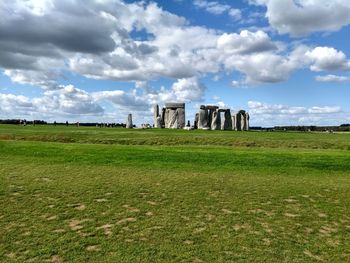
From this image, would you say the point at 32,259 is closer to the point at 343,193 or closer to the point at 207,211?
the point at 207,211

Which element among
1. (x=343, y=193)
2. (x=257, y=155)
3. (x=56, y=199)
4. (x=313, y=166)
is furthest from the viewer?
(x=257, y=155)

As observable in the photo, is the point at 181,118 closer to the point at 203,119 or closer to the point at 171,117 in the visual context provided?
the point at 171,117

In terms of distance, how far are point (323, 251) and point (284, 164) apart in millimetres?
13702

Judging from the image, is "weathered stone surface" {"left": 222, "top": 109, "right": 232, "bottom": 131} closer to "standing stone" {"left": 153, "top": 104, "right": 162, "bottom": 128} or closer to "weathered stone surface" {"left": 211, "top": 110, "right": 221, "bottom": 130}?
"weathered stone surface" {"left": 211, "top": 110, "right": 221, "bottom": 130}

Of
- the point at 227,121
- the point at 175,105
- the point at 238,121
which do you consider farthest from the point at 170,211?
the point at 238,121

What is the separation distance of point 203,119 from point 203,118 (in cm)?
16

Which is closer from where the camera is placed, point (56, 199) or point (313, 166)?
point (56, 199)

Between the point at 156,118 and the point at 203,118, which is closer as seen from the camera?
the point at 203,118

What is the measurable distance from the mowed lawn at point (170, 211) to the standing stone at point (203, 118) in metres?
42.8

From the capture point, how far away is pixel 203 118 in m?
65.2

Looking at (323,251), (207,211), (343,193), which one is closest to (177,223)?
(207,211)

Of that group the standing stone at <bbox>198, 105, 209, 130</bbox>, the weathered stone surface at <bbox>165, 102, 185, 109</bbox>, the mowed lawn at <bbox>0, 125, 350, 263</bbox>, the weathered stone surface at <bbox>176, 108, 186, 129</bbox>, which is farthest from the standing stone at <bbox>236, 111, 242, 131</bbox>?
the mowed lawn at <bbox>0, 125, 350, 263</bbox>

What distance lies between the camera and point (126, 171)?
1873 cm

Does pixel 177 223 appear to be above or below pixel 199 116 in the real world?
below
